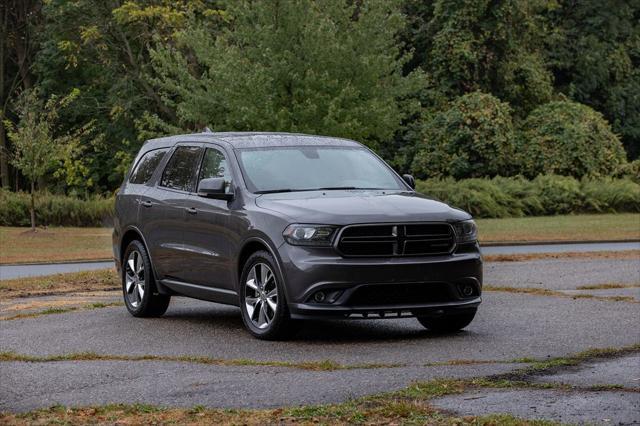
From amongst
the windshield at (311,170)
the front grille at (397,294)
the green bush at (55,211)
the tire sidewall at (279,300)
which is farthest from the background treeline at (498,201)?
the front grille at (397,294)

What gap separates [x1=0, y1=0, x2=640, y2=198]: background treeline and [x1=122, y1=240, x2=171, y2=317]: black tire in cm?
1858

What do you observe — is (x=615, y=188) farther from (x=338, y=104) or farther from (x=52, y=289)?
(x=52, y=289)

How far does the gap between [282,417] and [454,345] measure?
3.99 metres

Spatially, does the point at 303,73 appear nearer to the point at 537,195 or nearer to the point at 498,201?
the point at 498,201

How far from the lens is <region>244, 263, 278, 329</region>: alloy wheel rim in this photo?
1181cm

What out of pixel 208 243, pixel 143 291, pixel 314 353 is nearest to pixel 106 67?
pixel 143 291

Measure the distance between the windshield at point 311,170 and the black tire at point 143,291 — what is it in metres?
1.82

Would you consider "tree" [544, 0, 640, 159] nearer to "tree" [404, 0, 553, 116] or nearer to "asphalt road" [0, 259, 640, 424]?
"tree" [404, 0, 553, 116]

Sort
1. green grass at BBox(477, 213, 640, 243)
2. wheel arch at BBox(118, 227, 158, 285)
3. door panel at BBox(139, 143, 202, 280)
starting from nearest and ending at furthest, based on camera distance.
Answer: door panel at BBox(139, 143, 202, 280), wheel arch at BBox(118, 227, 158, 285), green grass at BBox(477, 213, 640, 243)

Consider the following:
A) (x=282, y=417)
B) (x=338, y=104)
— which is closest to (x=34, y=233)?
(x=338, y=104)

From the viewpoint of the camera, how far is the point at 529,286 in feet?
56.9

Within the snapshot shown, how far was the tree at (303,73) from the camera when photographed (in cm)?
3331

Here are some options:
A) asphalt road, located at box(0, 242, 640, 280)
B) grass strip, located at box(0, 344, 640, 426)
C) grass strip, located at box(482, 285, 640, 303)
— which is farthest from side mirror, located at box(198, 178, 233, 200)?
asphalt road, located at box(0, 242, 640, 280)

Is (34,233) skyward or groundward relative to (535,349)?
groundward
